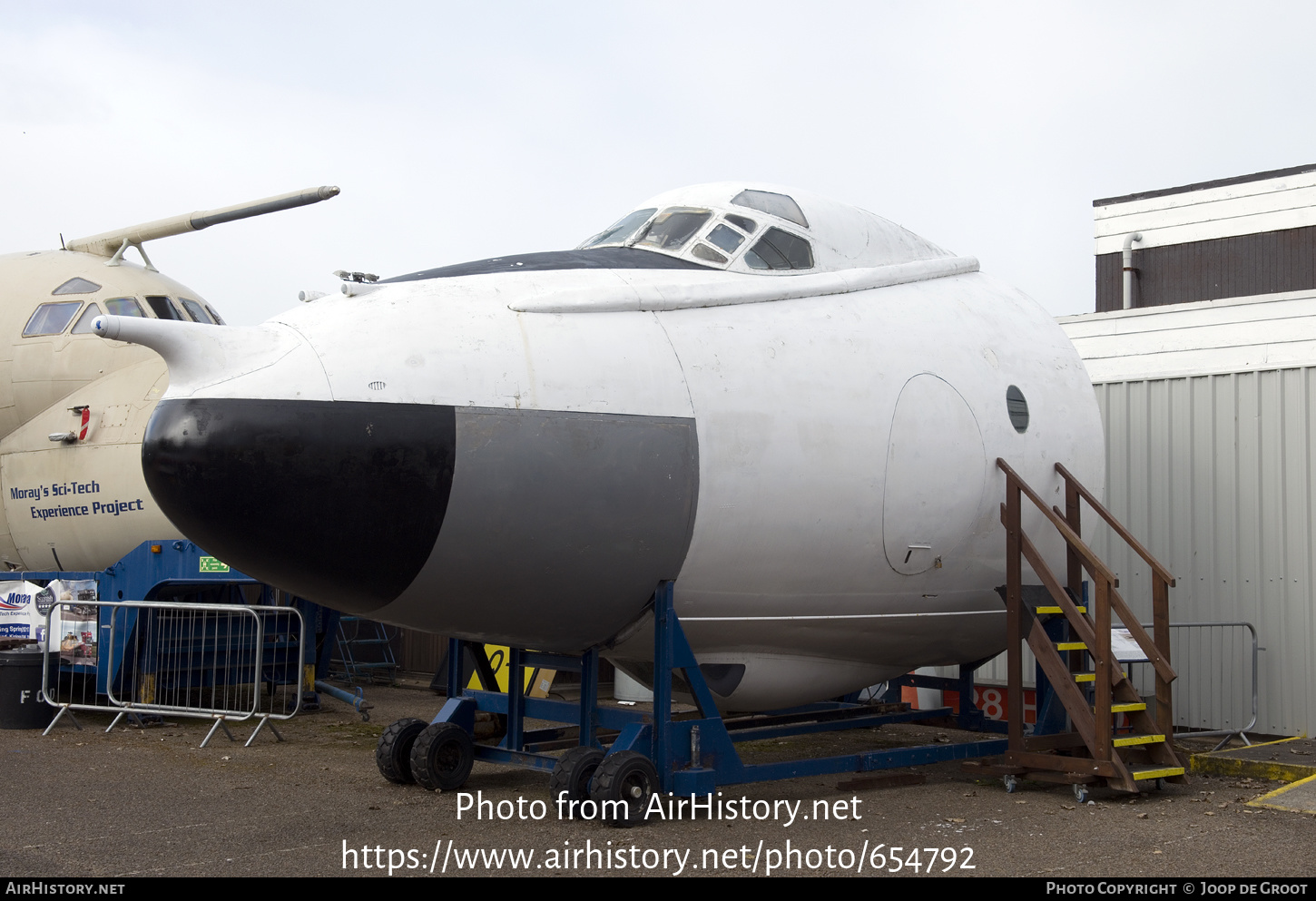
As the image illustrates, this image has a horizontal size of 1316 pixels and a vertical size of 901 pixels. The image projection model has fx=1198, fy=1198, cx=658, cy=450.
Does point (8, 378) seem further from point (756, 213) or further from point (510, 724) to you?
point (756, 213)

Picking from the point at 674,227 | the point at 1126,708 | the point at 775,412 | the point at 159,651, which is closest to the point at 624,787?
the point at 775,412

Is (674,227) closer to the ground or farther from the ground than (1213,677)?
farther from the ground

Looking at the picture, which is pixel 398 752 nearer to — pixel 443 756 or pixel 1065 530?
pixel 443 756

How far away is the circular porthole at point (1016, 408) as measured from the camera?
7629 millimetres

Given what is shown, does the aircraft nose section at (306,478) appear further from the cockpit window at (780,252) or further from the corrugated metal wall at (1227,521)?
the corrugated metal wall at (1227,521)

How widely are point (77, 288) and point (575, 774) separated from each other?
32.3 ft

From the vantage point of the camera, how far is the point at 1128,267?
68.7 ft

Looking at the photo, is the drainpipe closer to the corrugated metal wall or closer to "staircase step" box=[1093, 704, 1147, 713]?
the corrugated metal wall

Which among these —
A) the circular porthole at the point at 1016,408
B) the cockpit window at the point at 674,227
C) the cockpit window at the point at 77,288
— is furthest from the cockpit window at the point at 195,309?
the circular porthole at the point at 1016,408

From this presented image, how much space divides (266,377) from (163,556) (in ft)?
20.8

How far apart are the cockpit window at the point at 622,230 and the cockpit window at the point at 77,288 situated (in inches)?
314

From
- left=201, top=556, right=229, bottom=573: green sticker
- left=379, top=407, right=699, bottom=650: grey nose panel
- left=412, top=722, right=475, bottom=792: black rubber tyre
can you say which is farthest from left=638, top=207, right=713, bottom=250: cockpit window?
left=201, top=556, right=229, bottom=573: green sticker

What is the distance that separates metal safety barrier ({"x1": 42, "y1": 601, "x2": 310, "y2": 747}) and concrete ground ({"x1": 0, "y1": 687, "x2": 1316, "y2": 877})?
211 centimetres

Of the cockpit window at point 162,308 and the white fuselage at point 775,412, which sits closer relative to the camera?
the white fuselage at point 775,412
